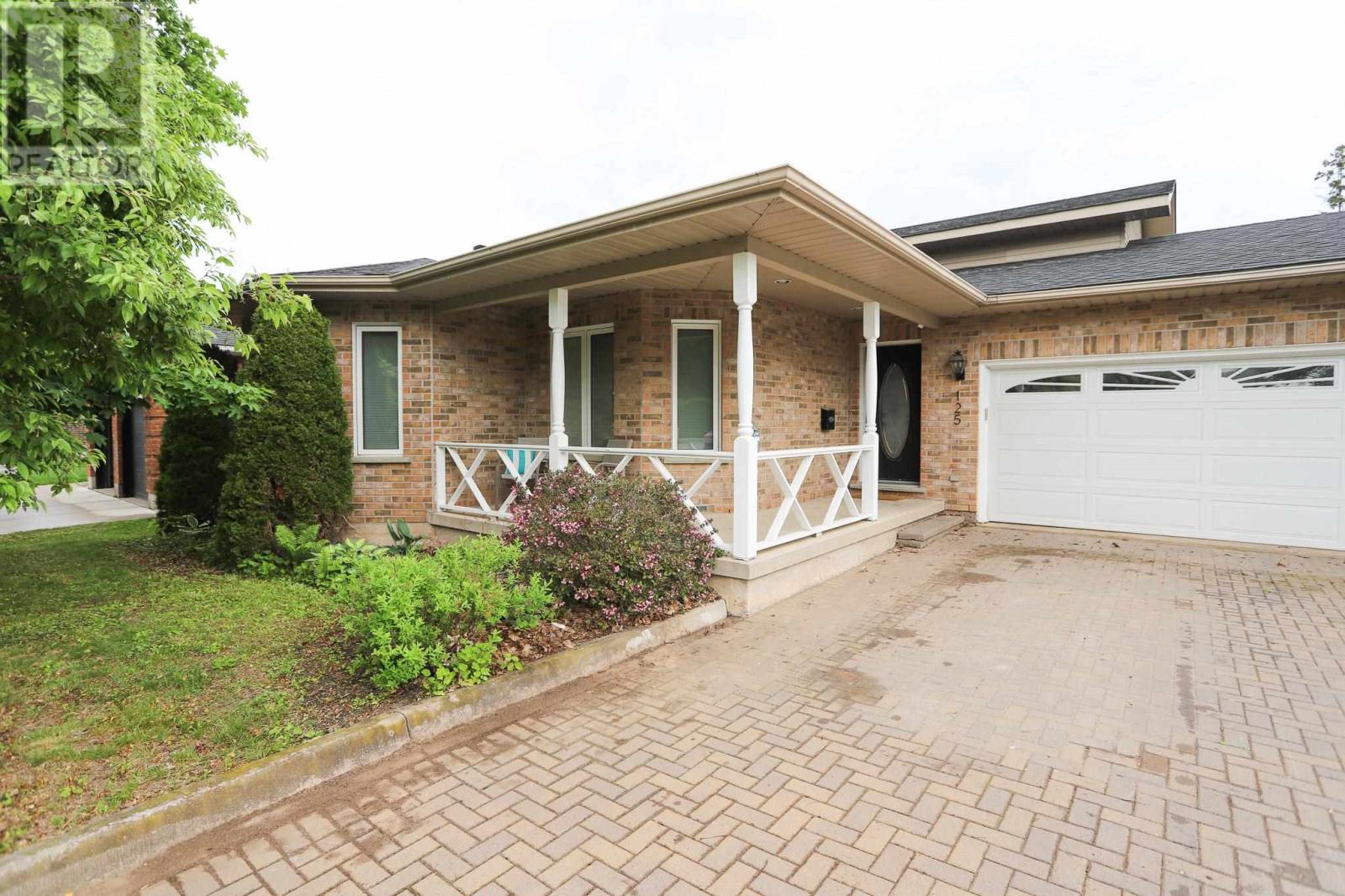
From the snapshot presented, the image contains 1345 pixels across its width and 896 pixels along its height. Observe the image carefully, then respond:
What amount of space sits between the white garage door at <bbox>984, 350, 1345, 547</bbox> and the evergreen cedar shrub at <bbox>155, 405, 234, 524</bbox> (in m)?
9.57

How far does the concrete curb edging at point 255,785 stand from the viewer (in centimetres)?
213

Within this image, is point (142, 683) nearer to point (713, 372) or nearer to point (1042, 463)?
point (713, 372)

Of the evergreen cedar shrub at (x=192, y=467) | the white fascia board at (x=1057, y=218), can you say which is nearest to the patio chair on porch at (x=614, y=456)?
the evergreen cedar shrub at (x=192, y=467)

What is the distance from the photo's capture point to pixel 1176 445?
786 cm

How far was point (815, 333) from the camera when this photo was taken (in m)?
9.26

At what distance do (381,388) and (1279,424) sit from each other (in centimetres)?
1020

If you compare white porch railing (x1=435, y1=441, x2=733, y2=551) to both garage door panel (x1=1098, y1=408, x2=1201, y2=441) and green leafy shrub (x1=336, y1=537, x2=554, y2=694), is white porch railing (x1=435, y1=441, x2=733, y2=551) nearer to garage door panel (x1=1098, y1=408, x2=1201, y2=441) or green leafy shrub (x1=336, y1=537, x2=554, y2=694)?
green leafy shrub (x1=336, y1=537, x2=554, y2=694)

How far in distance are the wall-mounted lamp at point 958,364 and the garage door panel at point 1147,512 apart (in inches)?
88.9

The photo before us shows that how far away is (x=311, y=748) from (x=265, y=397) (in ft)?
14.5

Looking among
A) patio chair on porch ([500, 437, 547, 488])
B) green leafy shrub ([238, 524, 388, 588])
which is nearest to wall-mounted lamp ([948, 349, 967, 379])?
patio chair on porch ([500, 437, 547, 488])

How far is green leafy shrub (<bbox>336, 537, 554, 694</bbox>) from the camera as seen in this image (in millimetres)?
3363

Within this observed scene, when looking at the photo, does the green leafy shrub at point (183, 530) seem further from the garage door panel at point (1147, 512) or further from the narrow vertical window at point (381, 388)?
the garage door panel at point (1147, 512)

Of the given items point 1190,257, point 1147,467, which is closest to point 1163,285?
point 1190,257

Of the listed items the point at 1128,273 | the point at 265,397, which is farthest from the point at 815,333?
the point at 265,397
